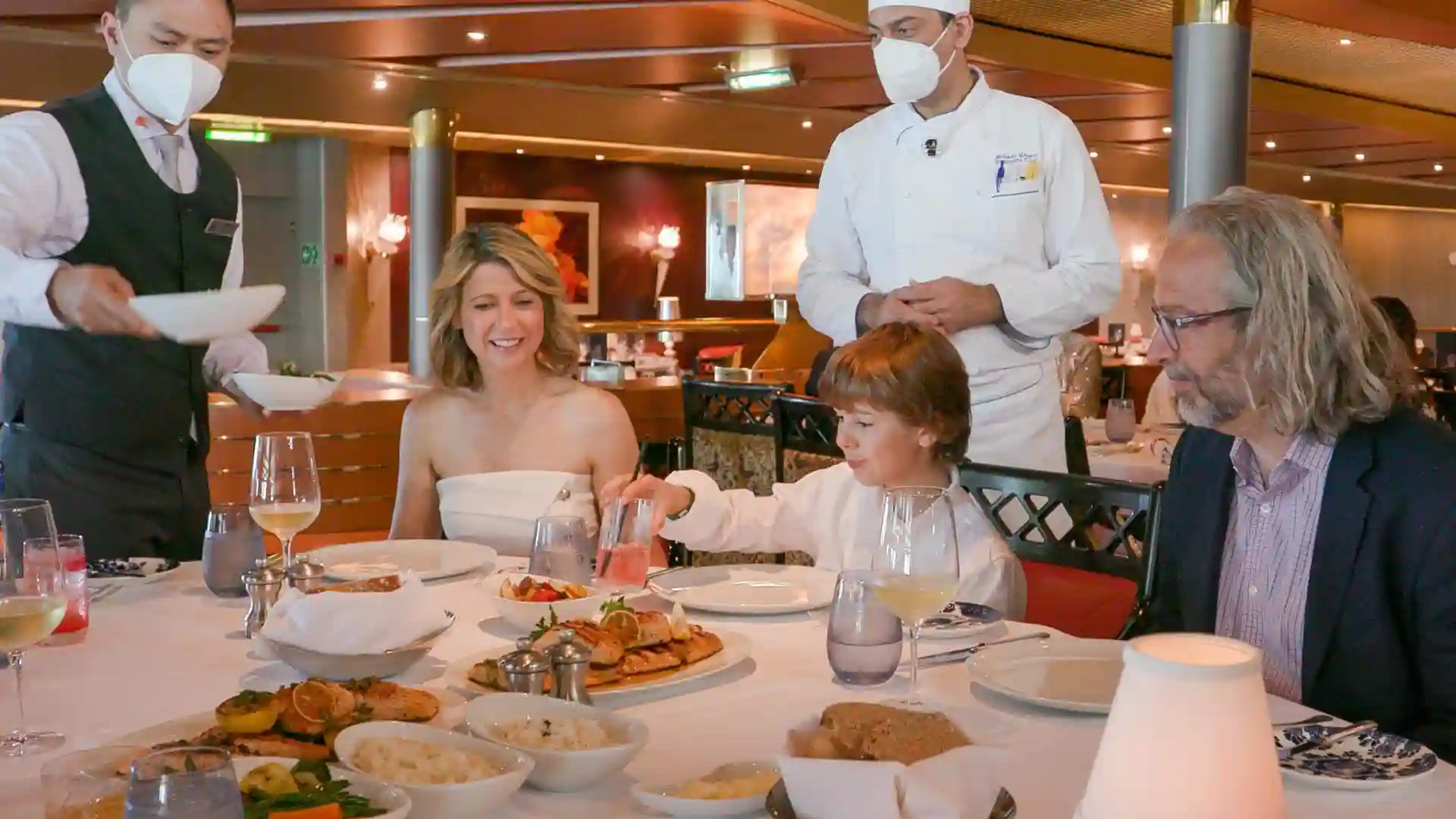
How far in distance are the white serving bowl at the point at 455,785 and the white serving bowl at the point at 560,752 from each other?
0.07ft

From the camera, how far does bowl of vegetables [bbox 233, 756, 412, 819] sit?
3.69 ft

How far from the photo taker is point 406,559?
8.29ft

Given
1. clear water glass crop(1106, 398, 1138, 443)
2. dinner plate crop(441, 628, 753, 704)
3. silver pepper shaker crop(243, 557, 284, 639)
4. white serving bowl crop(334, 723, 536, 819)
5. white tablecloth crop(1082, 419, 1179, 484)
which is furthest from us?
clear water glass crop(1106, 398, 1138, 443)

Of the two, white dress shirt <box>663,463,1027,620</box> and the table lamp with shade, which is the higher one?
the table lamp with shade

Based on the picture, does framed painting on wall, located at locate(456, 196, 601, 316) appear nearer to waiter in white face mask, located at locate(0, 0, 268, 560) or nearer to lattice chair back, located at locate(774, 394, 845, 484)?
lattice chair back, located at locate(774, 394, 845, 484)

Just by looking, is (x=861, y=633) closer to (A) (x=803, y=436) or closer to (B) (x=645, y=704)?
(B) (x=645, y=704)

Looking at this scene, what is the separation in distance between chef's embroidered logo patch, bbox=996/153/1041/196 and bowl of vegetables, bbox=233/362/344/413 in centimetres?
158

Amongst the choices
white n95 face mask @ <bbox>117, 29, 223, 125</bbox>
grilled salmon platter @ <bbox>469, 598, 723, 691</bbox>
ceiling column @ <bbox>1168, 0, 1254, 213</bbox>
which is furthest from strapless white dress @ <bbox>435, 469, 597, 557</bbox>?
ceiling column @ <bbox>1168, 0, 1254, 213</bbox>

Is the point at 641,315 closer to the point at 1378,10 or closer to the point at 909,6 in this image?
the point at 1378,10

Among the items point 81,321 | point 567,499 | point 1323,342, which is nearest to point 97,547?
point 81,321

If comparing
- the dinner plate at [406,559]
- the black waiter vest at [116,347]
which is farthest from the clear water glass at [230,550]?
the black waiter vest at [116,347]

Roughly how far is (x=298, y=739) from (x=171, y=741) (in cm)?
12

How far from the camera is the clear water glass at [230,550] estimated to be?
7.37 ft

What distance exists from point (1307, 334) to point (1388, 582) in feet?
1.11
